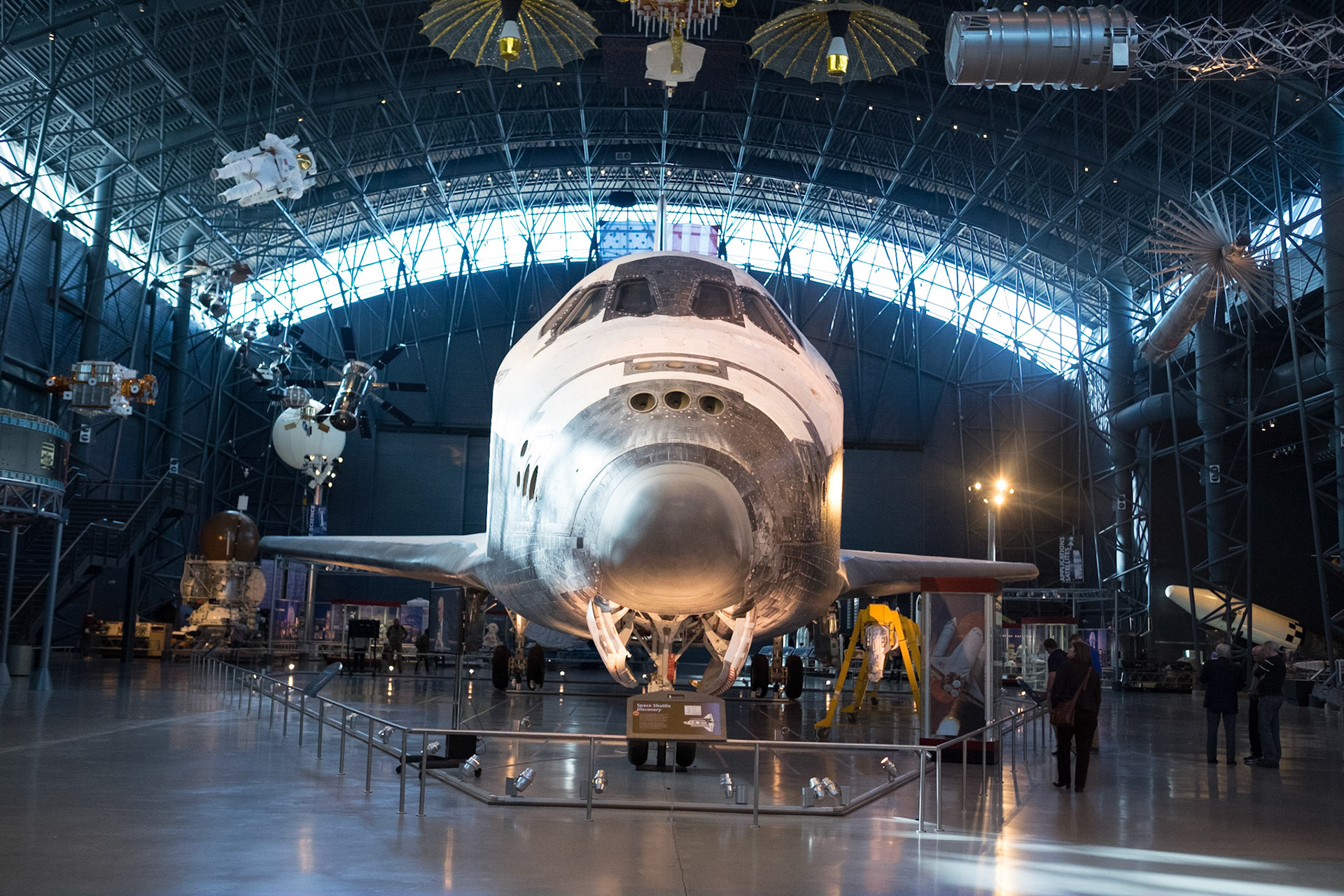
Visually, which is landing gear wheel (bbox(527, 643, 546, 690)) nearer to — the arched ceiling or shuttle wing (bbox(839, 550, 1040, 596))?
shuttle wing (bbox(839, 550, 1040, 596))

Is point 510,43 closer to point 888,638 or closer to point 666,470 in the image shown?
point 888,638

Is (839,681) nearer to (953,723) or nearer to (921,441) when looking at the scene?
(953,723)

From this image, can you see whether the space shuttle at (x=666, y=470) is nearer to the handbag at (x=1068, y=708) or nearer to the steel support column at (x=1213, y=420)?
the handbag at (x=1068, y=708)

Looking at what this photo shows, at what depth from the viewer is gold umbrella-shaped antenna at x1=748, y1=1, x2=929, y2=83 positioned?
46.8 ft

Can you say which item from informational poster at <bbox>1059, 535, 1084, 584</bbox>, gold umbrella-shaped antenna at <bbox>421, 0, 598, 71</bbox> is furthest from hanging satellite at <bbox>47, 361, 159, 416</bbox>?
informational poster at <bbox>1059, 535, 1084, 584</bbox>

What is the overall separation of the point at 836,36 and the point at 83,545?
59.2 feet

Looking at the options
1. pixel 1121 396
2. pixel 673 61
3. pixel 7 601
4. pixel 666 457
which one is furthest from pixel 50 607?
pixel 1121 396

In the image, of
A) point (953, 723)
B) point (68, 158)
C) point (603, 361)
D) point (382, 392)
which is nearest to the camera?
point (603, 361)

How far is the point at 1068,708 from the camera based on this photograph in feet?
22.6

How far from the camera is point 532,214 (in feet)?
118

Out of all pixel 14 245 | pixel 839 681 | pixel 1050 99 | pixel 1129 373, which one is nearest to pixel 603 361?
pixel 839 681

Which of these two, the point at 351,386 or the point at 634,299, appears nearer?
the point at 634,299

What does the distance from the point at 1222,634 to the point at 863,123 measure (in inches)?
606

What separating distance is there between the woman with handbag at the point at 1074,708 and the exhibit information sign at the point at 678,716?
8.07ft
